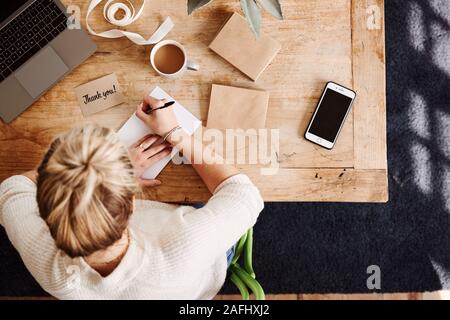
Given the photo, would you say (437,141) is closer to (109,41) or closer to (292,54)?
(292,54)

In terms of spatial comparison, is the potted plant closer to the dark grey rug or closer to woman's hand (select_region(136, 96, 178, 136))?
woman's hand (select_region(136, 96, 178, 136))

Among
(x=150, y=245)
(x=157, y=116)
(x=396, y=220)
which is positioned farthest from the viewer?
(x=396, y=220)

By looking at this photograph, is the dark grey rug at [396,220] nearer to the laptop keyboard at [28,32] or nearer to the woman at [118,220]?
the woman at [118,220]

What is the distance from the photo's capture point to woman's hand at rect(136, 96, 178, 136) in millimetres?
1103

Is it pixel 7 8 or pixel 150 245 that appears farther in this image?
pixel 7 8

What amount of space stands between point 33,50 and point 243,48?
571 mm

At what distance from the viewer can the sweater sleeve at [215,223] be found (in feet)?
3.15

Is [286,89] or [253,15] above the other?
[253,15]

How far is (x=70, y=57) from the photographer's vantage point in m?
1.14

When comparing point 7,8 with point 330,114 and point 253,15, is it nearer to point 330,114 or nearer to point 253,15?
point 253,15

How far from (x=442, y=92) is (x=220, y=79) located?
46.3 inches

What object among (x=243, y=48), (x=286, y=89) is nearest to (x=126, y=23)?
(x=243, y=48)

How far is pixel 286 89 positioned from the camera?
1139 millimetres

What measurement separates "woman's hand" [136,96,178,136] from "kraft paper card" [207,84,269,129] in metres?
0.10
